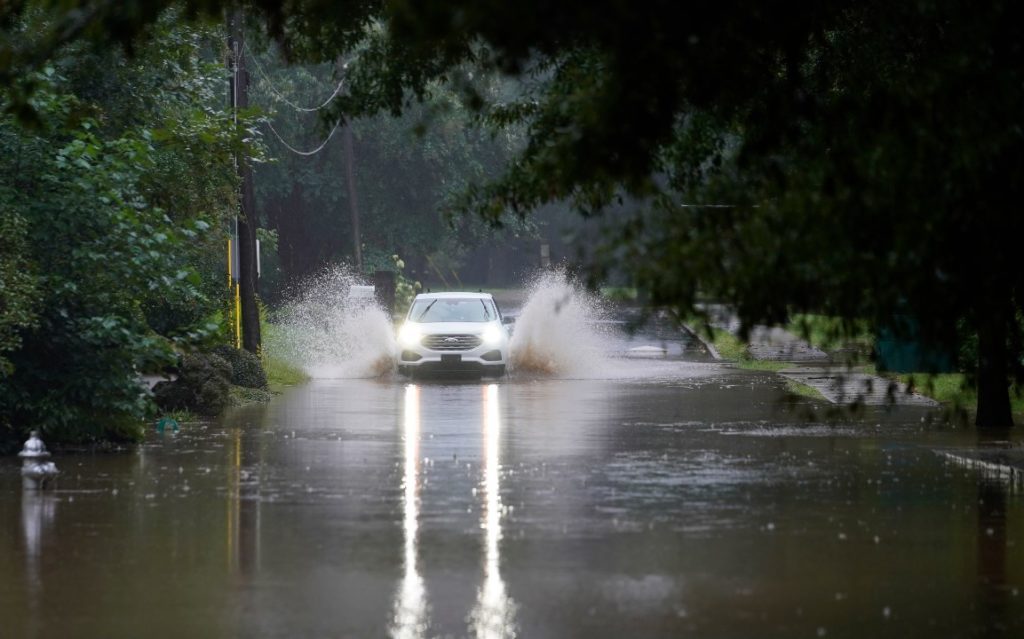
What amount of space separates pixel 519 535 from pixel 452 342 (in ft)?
68.9

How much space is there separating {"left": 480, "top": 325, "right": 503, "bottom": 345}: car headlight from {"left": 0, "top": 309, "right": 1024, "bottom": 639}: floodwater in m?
11.3

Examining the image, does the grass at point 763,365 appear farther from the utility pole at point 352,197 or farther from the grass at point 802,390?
the utility pole at point 352,197

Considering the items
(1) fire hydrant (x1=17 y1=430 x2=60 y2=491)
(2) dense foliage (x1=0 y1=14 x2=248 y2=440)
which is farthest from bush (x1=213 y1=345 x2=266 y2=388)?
(1) fire hydrant (x1=17 y1=430 x2=60 y2=491)

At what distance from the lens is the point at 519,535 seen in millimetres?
12906

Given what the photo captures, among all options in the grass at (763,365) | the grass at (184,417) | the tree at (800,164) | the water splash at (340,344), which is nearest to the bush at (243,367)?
the grass at (184,417)

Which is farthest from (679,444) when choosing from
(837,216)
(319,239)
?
(319,239)

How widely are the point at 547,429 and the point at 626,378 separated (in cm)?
1151

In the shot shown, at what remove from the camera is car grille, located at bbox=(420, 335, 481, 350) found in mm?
33812

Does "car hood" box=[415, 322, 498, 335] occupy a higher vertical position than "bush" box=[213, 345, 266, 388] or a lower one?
higher

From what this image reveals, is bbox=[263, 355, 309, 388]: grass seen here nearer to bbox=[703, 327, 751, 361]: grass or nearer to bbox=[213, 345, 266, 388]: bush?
bbox=[213, 345, 266, 388]: bush

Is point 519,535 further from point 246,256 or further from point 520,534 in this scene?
point 246,256

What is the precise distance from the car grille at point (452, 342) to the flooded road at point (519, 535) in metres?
11.4

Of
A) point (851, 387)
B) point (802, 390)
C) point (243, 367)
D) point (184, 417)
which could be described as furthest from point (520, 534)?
point (851, 387)

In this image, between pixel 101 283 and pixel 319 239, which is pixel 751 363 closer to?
pixel 101 283
